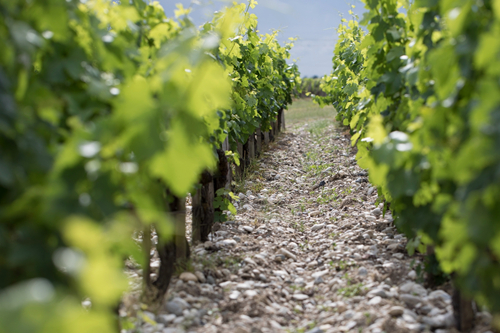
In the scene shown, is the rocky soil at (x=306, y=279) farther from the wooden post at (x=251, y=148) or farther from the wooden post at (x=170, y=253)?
the wooden post at (x=251, y=148)

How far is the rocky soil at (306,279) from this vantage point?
8.03 feet

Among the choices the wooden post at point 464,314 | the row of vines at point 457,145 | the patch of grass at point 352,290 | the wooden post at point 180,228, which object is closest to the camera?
the row of vines at point 457,145

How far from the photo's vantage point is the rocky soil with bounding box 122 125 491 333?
245 cm

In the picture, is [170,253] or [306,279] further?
[306,279]

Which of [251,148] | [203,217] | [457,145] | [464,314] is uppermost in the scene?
[251,148]

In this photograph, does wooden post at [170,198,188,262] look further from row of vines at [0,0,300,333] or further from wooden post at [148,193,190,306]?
row of vines at [0,0,300,333]

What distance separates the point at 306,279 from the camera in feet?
10.9

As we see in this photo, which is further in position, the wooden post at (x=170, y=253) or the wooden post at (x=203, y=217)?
the wooden post at (x=203, y=217)

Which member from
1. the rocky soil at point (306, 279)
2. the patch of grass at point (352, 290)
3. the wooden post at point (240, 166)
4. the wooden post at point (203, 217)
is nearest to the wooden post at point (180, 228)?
the rocky soil at point (306, 279)

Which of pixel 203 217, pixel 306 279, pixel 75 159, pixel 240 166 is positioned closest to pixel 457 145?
pixel 75 159

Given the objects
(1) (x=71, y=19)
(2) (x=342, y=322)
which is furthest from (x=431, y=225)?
(1) (x=71, y=19)

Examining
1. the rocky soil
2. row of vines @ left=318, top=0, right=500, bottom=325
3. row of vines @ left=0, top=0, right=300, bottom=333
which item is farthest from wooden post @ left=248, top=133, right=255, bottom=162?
row of vines @ left=0, top=0, right=300, bottom=333

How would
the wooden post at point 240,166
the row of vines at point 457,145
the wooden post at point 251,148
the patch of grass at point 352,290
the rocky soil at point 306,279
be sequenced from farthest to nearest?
the wooden post at point 251,148 → the wooden post at point 240,166 → the patch of grass at point 352,290 → the rocky soil at point 306,279 → the row of vines at point 457,145

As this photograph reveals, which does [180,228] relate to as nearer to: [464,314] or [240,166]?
[464,314]
